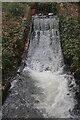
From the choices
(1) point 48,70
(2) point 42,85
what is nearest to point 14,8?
(1) point 48,70

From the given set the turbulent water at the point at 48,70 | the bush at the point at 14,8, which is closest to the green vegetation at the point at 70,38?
the turbulent water at the point at 48,70

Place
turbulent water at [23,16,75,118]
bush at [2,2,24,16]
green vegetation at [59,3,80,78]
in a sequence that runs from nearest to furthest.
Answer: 1. turbulent water at [23,16,75,118]
2. green vegetation at [59,3,80,78]
3. bush at [2,2,24,16]

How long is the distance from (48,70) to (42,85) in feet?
4.88

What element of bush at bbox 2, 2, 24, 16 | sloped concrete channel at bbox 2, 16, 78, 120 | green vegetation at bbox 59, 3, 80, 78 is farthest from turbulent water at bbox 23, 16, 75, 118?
bush at bbox 2, 2, 24, 16

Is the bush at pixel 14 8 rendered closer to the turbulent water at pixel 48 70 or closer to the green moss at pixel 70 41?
the turbulent water at pixel 48 70

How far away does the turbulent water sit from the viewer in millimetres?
10062

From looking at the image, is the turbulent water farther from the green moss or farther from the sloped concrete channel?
the green moss

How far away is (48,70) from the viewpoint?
1273 centimetres

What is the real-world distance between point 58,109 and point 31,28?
696cm

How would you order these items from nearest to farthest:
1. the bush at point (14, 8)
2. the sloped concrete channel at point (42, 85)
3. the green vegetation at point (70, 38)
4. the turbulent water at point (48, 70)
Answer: the sloped concrete channel at point (42, 85), the turbulent water at point (48, 70), the green vegetation at point (70, 38), the bush at point (14, 8)

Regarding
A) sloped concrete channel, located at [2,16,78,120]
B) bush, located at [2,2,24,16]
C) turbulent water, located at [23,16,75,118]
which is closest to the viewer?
sloped concrete channel, located at [2,16,78,120]

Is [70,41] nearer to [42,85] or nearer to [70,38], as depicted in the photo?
[70,38]

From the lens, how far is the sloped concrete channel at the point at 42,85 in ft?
32.2

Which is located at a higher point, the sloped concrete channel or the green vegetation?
the green vegetation
